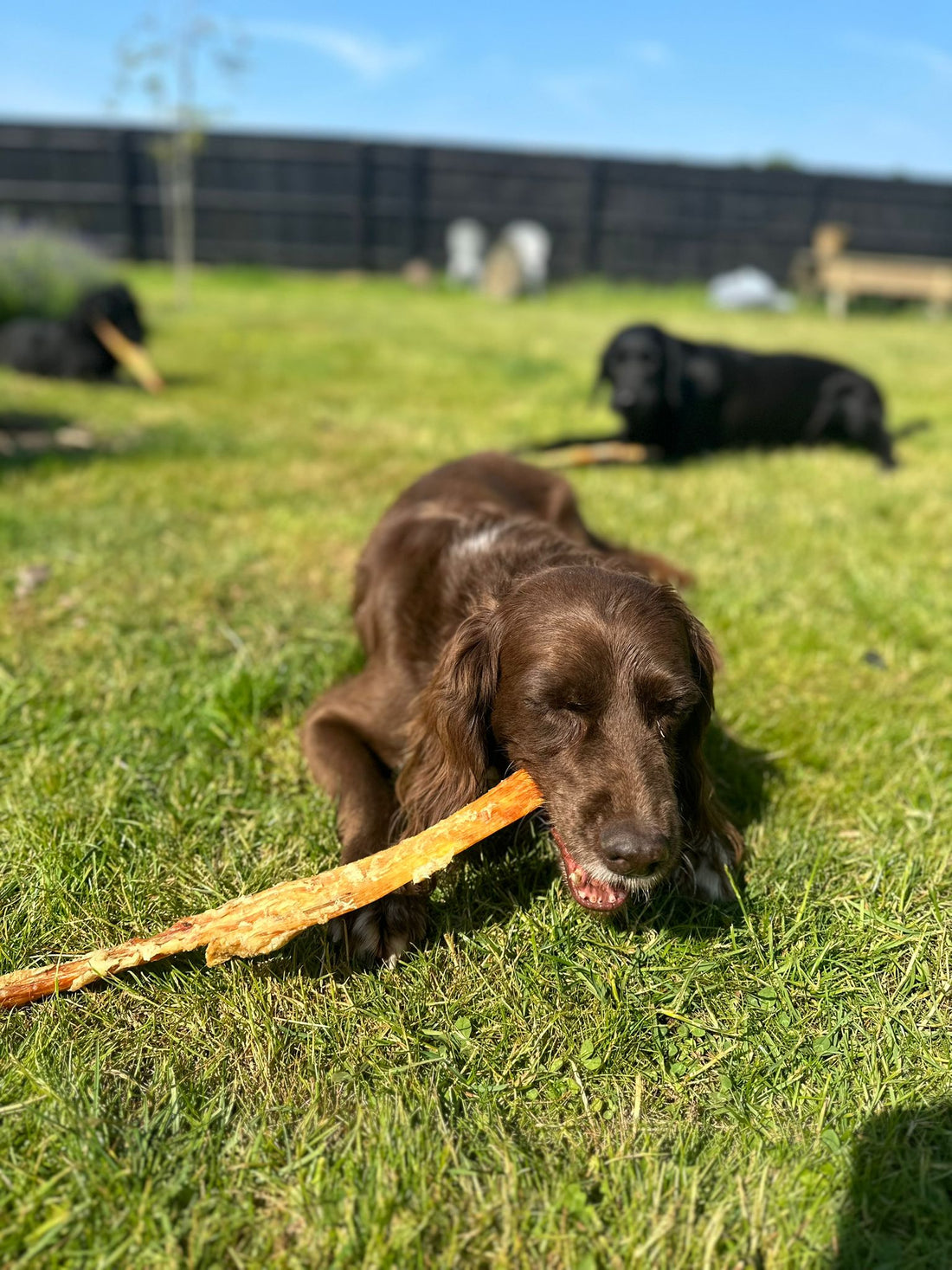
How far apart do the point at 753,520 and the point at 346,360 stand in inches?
281

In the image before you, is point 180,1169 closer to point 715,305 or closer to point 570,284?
point 715,305

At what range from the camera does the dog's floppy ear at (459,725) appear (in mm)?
2637

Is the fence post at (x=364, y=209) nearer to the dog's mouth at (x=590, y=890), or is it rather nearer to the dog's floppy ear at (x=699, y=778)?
the dog's floppy ear at (x=699, y=778)

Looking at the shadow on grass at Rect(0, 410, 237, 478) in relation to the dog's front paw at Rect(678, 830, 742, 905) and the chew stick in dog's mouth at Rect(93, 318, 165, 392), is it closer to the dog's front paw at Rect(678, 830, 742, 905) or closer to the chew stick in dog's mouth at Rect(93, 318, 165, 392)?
the chew stick in dog's mouth at Rect(93, 318, 165, 392)

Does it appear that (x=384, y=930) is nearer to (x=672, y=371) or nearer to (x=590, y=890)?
(x=590, y=890)

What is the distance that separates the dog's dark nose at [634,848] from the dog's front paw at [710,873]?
1.34ft

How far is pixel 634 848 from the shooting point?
7.17 ft

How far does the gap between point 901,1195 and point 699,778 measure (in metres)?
1.07

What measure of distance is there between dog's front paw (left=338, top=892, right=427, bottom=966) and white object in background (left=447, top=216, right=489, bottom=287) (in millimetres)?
22925

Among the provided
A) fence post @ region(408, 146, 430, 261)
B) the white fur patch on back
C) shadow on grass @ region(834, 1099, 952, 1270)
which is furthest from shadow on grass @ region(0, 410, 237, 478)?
fence post @ region(408, 146, 430, 261)

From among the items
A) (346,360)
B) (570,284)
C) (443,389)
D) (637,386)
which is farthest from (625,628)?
(570,284)

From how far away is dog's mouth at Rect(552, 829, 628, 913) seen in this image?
2361mm

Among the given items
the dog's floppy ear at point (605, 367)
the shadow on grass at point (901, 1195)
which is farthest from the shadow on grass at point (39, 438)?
the shadow on grass at point (901, 1195)

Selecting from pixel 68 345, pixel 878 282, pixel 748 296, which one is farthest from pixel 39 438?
pixel 878 282
